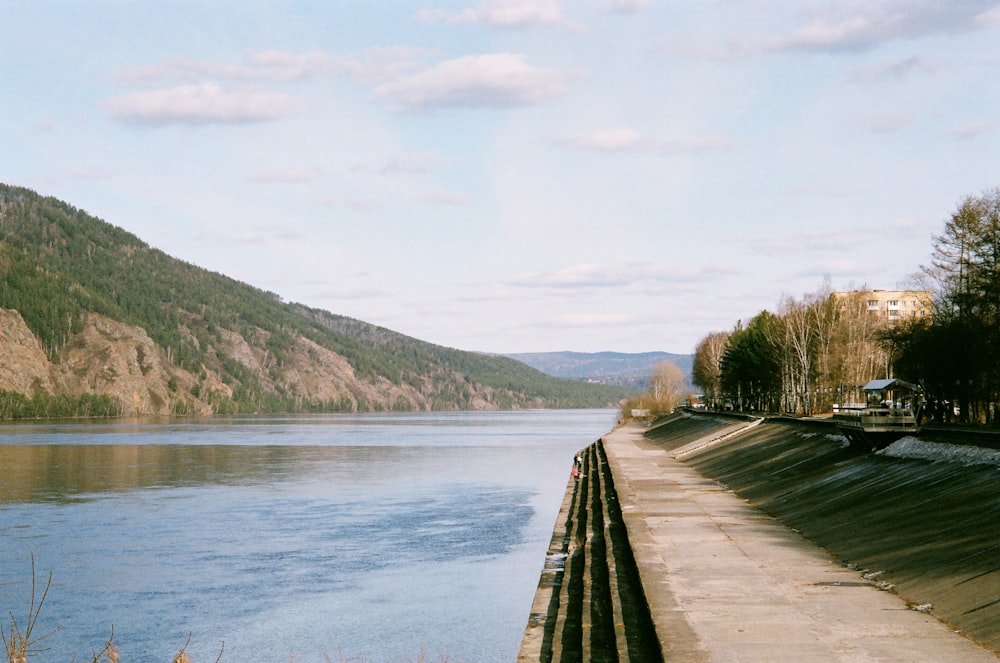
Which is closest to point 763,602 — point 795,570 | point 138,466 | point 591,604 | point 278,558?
point 591,604

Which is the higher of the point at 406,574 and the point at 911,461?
the point at 911,461

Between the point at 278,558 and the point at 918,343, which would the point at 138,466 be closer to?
the point at 278,558

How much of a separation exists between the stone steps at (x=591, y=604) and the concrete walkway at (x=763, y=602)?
506mm

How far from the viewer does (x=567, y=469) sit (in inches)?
3285

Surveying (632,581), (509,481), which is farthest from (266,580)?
(509,481)

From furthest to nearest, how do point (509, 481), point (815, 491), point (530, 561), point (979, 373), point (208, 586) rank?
point (509, 481), point (979, 373), point (815, 491), point (530, 561), point (208, 586)

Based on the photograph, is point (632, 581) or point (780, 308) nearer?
point (632, 581)

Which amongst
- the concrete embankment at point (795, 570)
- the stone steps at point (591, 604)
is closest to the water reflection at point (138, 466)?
the concrete embankment at point (795, 570)

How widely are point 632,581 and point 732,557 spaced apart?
3.39m

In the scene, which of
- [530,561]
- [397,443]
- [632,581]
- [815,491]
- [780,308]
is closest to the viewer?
[632,581]

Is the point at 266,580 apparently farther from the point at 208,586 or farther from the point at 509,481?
the point at 509,481

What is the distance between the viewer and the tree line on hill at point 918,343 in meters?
60.7

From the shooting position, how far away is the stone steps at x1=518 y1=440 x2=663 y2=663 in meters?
18.8

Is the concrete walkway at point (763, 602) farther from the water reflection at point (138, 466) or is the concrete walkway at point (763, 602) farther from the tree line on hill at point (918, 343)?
the water reflection at point (138, 466)
